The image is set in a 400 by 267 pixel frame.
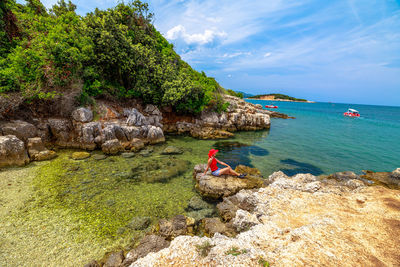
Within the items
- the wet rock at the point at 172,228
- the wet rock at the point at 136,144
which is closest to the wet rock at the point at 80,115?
the wet rock at the point at 136,144

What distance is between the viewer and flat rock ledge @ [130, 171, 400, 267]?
4797mm

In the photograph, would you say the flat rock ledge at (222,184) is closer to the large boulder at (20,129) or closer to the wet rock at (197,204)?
the wet rock at (197,204)

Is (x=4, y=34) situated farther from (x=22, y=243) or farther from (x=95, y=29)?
(x=22, y=243)

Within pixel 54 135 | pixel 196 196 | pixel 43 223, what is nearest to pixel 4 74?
pixel 54 135

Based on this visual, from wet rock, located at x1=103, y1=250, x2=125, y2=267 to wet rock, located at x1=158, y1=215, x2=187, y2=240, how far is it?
5.55 ft

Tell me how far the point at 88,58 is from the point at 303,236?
24.1m

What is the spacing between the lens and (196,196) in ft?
33.9

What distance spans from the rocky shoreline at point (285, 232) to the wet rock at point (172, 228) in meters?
0.03

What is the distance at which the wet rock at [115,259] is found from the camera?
5.57m

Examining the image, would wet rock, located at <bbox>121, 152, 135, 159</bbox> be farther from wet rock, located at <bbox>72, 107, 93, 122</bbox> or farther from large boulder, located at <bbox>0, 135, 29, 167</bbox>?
large boulder, located at <bbox>0, 135, 29, 167</bbox>

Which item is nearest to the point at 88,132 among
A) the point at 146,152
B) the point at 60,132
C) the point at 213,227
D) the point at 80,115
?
the point at 80,115

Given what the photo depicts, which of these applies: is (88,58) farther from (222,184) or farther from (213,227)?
(213,227)

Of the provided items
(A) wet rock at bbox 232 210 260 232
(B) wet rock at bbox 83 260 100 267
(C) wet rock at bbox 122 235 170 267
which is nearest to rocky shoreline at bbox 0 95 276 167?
(B) wet rock at bbox 83 260 100 267

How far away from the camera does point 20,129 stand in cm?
1312
